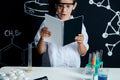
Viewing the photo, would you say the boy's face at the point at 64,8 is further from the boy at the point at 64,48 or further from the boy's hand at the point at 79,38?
the boy's hand at the point at 79,38

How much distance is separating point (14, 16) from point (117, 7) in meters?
0.85

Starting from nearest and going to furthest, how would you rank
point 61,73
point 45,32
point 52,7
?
point 61,73 < point 45,32 < point 52,7

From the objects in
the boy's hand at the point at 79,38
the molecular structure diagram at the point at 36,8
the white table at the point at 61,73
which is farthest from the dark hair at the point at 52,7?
the white table at the point at 61,73

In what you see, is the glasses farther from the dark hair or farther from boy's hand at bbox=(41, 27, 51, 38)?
boy's hand at bbox=(41, 27, 51, 38)

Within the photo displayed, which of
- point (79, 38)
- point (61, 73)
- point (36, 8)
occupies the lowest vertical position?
point (61, 73)

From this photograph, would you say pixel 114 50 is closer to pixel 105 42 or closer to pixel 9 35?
pixel 105 42

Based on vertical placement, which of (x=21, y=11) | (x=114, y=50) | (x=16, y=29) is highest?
(x=21, y=11)

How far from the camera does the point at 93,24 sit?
7.54 feet

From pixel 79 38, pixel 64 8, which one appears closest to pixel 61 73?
pixel 79 38

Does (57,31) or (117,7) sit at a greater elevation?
(117,7)

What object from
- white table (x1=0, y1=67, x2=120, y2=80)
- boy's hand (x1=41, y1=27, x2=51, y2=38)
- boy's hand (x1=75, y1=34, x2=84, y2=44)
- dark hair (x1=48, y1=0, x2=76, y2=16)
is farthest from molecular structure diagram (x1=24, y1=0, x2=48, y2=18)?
white table (x1=0, y1=67, x2=120, y2=80)

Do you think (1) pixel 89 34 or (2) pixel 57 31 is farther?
(1) pixel 89 34

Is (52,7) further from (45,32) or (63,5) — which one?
(45,32)

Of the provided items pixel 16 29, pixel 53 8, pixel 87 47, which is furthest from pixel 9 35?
pixel 87 47
